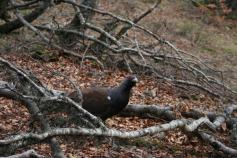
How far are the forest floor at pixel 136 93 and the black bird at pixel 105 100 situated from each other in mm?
379

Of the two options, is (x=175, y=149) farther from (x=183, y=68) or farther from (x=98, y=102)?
(x=183, y=68)

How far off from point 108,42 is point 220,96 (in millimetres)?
2633

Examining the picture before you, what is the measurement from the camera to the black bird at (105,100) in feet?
22.4

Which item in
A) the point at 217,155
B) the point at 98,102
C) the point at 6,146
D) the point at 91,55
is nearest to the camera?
the point at 6,146

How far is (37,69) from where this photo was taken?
10.8 m

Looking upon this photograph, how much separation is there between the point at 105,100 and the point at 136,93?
356 cm

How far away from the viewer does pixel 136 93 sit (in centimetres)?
1036

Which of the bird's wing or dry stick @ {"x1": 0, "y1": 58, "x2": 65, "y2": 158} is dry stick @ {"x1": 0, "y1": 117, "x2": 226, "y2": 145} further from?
the bird's wing

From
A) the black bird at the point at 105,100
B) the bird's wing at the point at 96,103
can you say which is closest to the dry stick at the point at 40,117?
the black bird at the point at 105,100

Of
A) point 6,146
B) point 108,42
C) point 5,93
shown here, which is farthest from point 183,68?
point 6,146

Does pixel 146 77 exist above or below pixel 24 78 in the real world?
below

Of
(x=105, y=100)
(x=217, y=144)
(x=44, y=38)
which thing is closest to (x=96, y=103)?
(x=105, y=100)

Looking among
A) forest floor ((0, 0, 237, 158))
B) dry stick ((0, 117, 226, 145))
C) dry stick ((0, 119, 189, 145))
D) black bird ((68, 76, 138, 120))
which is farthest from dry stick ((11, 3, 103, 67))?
dry stick ((0, 119, 189, 145))

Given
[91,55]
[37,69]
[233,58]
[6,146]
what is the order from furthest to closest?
[233,58] < [91,55] < [37,69] < [6,146]
